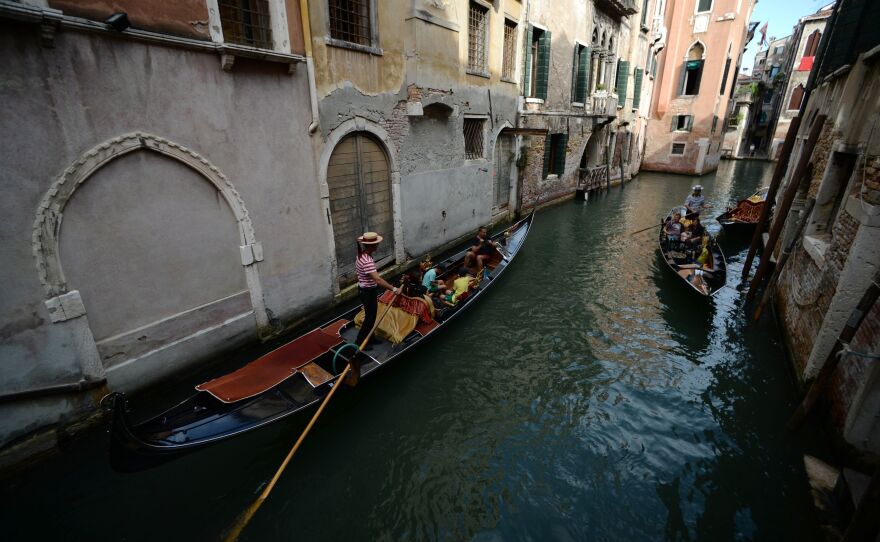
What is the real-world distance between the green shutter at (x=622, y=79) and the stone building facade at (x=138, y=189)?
15.5 m

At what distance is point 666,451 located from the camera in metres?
3.98

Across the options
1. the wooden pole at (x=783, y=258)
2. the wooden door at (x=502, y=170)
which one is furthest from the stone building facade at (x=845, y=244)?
the wooden door at (x=502, y=170)

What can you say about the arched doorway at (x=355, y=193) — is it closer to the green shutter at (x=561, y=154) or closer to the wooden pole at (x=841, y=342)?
the wooden pole at (x=841, y=342)

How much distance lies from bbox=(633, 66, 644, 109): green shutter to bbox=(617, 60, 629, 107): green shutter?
1.63 m

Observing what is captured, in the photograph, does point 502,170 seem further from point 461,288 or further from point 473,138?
point 461,288

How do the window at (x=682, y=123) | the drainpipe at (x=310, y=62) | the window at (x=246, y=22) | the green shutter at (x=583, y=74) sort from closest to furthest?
the window at (x=246, y=22)
the drainpipe at (x=310, y=62)
the green shutter at (x=583, y=74)
the window at (x=682, y=123)

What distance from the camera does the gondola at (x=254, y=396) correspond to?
Result: 2.98 meters

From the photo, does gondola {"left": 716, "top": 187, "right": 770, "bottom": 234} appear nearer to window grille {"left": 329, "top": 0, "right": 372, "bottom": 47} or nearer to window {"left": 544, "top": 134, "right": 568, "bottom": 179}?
window {"left": 544, "top": 134, "right": 568, "bottom": 179}

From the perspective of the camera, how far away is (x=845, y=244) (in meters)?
4.11

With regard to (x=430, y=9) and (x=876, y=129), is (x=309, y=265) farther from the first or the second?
(x=876, y=129)

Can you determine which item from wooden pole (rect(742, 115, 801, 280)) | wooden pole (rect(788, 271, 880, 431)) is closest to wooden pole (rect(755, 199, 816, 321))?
wooden pole (rect(742, 115, 801, 280))

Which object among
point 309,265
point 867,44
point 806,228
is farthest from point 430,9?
point 806,228

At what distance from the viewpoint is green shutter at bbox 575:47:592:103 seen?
44.8 ft

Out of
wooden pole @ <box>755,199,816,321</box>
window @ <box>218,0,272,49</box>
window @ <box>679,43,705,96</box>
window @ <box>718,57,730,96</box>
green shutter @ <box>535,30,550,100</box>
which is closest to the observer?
window @ <box>218,0,272,49</box>
